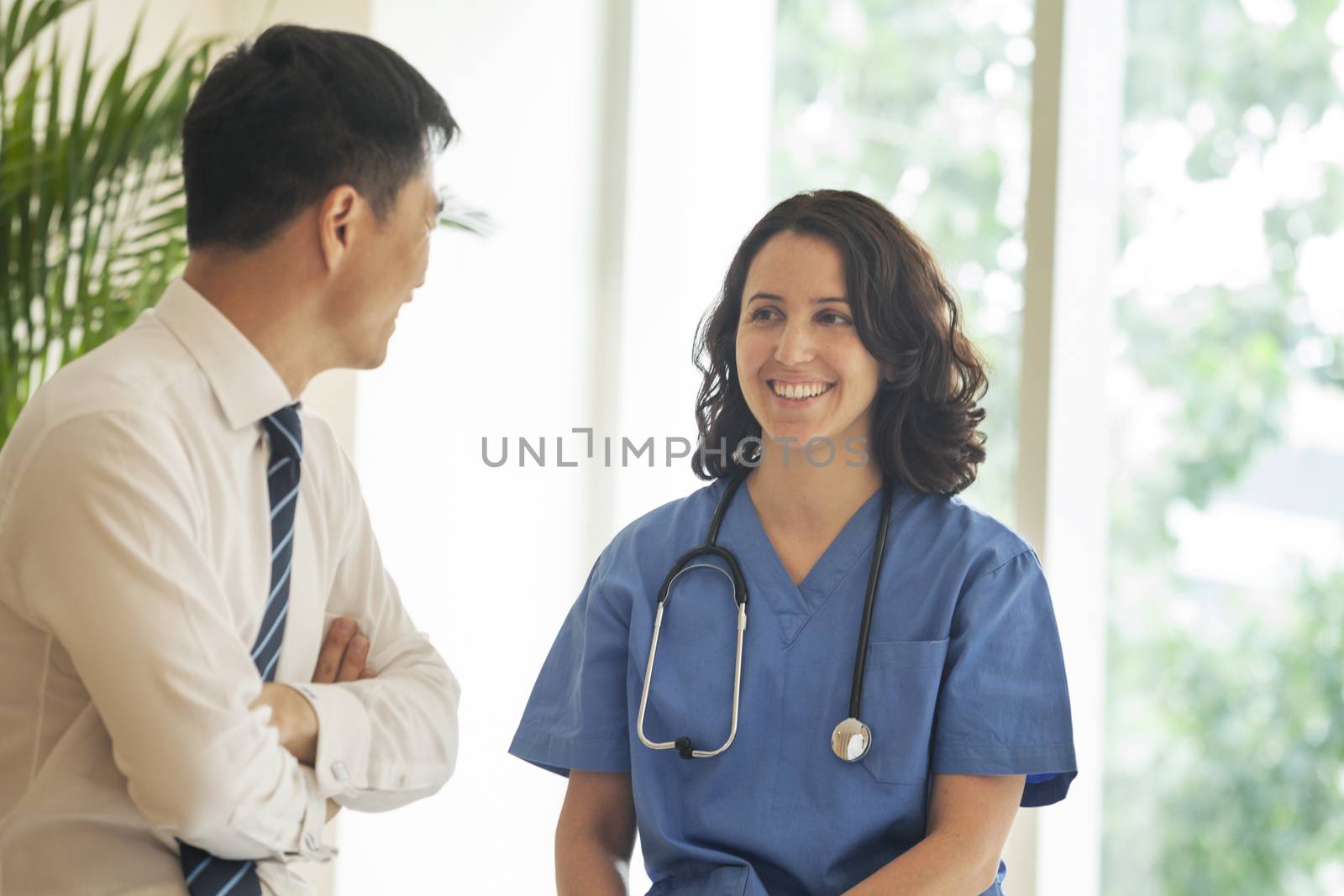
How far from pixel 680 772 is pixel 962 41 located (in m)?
1.99

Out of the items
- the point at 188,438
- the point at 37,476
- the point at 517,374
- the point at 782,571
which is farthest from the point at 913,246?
the point at 517,374

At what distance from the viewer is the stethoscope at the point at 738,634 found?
1.44 meters

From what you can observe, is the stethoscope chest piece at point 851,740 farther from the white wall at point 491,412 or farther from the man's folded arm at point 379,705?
the white wall at point 491,412

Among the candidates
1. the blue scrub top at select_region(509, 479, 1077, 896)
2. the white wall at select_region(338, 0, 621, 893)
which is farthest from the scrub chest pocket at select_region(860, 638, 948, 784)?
the white wall at select_region(338, 0, 621, 893)

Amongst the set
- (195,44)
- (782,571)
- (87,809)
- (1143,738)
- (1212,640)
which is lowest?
(1143,738)

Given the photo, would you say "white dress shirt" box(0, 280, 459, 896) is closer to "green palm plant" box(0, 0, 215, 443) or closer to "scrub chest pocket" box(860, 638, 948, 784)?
"scrub chest pocket" box(860, 638, 948, 784)

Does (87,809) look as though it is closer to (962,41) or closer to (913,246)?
(913,246)

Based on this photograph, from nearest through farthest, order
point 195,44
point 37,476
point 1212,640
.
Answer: point 37,476 → point 195,44 → point 1212,640

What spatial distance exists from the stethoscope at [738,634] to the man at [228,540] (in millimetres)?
298

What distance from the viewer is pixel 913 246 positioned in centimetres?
162

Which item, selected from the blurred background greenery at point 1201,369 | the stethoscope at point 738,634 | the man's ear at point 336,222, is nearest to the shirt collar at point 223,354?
the man's ear at point 336,222

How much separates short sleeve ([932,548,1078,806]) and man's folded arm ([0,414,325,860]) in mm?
753

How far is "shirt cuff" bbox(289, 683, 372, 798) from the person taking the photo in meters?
1.14

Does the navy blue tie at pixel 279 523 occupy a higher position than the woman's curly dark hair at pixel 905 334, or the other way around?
the woman's curly dark hair at pixel 905 334
